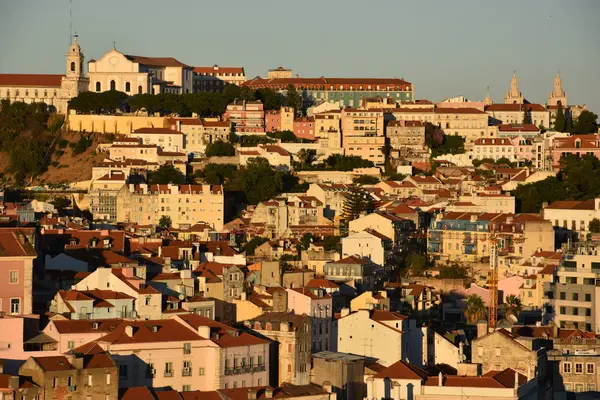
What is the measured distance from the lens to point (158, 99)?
93.1m

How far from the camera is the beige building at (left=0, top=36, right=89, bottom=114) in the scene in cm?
9800

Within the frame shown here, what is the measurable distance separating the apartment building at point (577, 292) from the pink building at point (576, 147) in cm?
3098

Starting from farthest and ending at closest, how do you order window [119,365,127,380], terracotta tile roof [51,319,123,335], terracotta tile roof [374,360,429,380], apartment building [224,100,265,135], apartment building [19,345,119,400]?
apartment building [224,100,265,135] → terracotta tile roof [51,319,123,335] → terracotta tile roof [374,360,429,380] → window [119,365,127,380] → apartment building [19,345,119,400]

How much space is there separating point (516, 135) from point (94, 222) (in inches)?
1192

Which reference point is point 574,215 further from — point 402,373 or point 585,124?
point 402,373

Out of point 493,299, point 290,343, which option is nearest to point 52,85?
point 493,299

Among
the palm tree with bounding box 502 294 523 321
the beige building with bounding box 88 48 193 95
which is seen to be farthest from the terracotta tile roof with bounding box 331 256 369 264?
the beige building with bounding box 88 48 193 95

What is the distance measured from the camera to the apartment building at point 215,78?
10719cm

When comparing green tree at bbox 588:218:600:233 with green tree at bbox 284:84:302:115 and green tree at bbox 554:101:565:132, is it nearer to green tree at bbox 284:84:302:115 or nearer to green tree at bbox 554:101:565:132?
green tree at bbox 554:101:565:132

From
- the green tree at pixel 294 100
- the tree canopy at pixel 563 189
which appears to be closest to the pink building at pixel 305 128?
the green tree at pixel 294 100

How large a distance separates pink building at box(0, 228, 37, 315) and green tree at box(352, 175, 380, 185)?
43708mm

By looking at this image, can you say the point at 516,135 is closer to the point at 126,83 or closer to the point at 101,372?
the point at 126,83

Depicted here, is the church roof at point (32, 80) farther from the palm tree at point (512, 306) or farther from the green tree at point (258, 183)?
the palm tree at point (512, 306)

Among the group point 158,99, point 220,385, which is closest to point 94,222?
point 158,99
